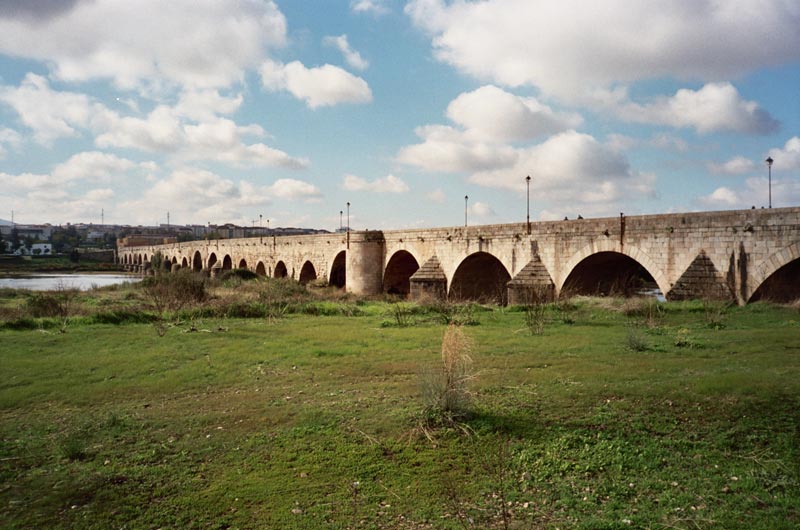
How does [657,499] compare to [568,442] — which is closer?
[657,499]

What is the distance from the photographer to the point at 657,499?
3996 mm

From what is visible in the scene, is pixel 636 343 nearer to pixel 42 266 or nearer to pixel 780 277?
pixel 780 277

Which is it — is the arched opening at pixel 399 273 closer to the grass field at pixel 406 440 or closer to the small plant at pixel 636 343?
the grass field at pixel 406 440

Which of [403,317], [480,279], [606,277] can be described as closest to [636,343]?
[403,317]

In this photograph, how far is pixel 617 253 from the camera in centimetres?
1648

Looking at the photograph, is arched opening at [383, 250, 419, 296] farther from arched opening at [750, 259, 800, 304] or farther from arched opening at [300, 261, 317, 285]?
arched opening at [750, 259, 800, 304]

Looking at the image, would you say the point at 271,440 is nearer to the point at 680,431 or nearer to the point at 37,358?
the point at 680,431

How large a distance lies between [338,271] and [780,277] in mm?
22627

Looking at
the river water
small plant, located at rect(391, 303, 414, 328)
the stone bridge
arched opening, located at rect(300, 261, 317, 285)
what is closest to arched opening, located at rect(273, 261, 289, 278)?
arched opening, located at rect(300, 261, 317, 285)

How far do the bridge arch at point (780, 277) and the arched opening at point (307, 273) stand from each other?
26662 mm

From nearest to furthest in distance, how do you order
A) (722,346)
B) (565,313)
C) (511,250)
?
(722,346) < (565,313) < (511,250)

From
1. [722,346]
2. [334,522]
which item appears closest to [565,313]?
[722,346]

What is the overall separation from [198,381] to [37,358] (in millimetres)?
4019

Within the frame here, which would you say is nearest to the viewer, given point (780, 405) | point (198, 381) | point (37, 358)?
point (780, 405)
